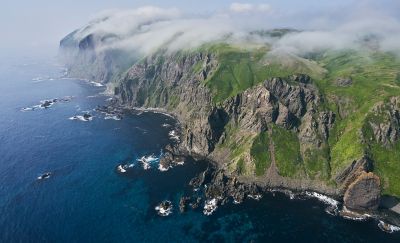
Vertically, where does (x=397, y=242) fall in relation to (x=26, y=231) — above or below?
below

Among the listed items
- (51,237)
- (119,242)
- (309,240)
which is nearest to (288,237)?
(309,240)

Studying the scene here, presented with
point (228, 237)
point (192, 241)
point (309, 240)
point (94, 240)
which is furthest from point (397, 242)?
point (94, 240)

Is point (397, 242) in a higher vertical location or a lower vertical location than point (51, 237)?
lower

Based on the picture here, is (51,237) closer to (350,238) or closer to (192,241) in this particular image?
(192,241)

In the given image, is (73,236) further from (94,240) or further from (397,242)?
(397,242)

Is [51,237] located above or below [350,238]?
above

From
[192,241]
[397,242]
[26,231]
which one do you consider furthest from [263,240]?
[26,231]

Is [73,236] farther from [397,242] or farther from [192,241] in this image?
[397,242]
